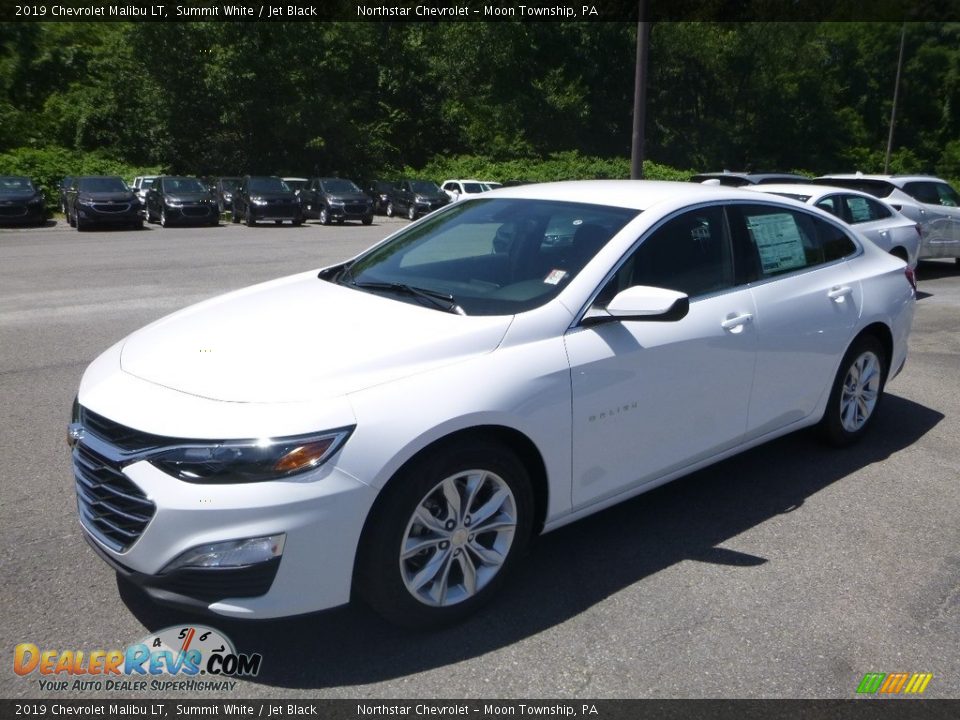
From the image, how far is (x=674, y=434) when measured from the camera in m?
4.09

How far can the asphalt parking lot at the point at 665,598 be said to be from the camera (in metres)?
3.12

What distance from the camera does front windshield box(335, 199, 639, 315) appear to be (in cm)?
389

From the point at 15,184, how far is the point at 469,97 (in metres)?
29.0

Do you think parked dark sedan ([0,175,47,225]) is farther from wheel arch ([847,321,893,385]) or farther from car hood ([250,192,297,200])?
wheel arch ([847,321,893,385])

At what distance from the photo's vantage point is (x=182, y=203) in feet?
87.0

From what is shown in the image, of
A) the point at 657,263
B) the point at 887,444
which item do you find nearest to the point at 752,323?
the point at 657,263

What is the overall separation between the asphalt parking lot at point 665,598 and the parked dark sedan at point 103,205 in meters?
20.5

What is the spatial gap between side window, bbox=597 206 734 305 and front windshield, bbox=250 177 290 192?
991 inches

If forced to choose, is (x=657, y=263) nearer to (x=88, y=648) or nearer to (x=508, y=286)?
(x=508, y=286)

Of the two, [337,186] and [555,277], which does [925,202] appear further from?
[337,186]

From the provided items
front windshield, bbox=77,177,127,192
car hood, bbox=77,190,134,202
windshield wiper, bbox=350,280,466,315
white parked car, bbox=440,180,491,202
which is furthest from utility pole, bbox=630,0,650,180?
front windshield, bbox=77,177,127,192

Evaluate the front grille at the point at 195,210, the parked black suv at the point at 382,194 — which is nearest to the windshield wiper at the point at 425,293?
the front grille at the point at 195,210

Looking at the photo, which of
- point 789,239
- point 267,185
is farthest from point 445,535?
point 267,185

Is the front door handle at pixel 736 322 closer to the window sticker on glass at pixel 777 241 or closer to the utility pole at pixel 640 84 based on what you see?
the window sticker on glass at pixel 777 241
